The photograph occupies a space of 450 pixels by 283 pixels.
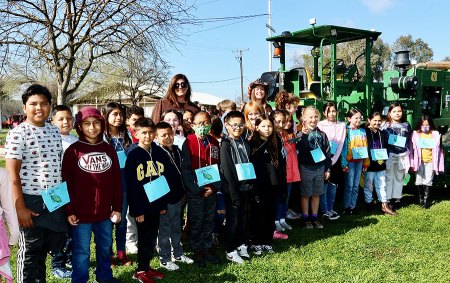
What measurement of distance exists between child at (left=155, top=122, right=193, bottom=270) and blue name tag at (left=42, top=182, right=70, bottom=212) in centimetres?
95

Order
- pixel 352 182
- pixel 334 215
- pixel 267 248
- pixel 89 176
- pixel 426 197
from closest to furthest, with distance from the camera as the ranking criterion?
pixel 89 176 → pixel 267 248 → pixel 334 215 → pixel 352 182 → pixel 426 197

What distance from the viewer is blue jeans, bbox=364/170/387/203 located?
5980mm

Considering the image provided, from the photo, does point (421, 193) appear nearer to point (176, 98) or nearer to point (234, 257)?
point (234, 257)

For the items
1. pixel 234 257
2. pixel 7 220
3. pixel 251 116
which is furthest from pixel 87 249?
pixel 251 116

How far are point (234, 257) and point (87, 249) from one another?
1473 mm

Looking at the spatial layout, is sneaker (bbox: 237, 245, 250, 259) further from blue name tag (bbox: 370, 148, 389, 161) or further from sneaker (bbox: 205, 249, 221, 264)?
blue name tag (bbox: 370, 148, 389, 161)

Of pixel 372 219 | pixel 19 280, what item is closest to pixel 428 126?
pixel 372 219

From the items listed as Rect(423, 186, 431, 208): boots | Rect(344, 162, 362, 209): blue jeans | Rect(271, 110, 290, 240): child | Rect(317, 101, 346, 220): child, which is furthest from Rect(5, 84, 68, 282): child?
Rect(423, 186, 431, 208): boots

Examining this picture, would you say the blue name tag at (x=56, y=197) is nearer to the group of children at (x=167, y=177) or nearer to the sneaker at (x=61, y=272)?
the group of children at (x=167, y=177)

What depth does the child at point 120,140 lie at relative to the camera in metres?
4.03

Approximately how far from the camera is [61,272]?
12.6 feet

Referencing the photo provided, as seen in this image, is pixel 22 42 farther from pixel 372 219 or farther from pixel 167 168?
pixel 372 219

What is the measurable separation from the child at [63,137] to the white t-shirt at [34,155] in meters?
0.61

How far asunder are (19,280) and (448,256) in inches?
159
